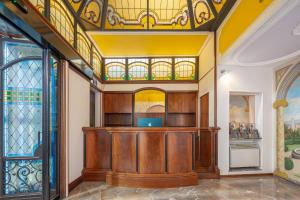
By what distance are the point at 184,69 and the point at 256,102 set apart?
8.06 feet

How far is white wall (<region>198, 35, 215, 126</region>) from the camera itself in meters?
5.11

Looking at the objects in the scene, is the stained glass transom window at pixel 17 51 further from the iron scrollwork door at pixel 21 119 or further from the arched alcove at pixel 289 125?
the arched alcove at pixel 289 125

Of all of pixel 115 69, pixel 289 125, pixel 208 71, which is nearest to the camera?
pixel 289 125

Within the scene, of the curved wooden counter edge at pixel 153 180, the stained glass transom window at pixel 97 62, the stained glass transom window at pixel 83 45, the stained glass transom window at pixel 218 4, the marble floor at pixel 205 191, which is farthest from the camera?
the stained glass transom window at pixel 97 62

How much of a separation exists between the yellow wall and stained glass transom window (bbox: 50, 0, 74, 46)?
3109 mm

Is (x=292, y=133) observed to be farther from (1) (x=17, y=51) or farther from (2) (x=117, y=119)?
(1) (x=17, y=51)

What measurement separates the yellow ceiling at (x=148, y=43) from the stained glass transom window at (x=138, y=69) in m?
0.27

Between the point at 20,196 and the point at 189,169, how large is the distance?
316cm

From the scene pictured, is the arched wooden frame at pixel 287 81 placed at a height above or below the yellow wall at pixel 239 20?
below

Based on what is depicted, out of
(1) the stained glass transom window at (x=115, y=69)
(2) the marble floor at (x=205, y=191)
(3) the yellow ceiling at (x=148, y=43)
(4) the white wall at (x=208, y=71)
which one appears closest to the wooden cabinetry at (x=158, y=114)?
(1) the stained glass transom window at (x=115, y=69)

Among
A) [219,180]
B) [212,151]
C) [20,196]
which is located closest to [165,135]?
[212,151]

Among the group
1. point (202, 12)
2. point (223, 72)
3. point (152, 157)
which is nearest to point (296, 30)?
point (223, 72)

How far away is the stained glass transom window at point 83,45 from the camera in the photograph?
4.37 metres

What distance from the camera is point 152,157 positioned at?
13.8ft
